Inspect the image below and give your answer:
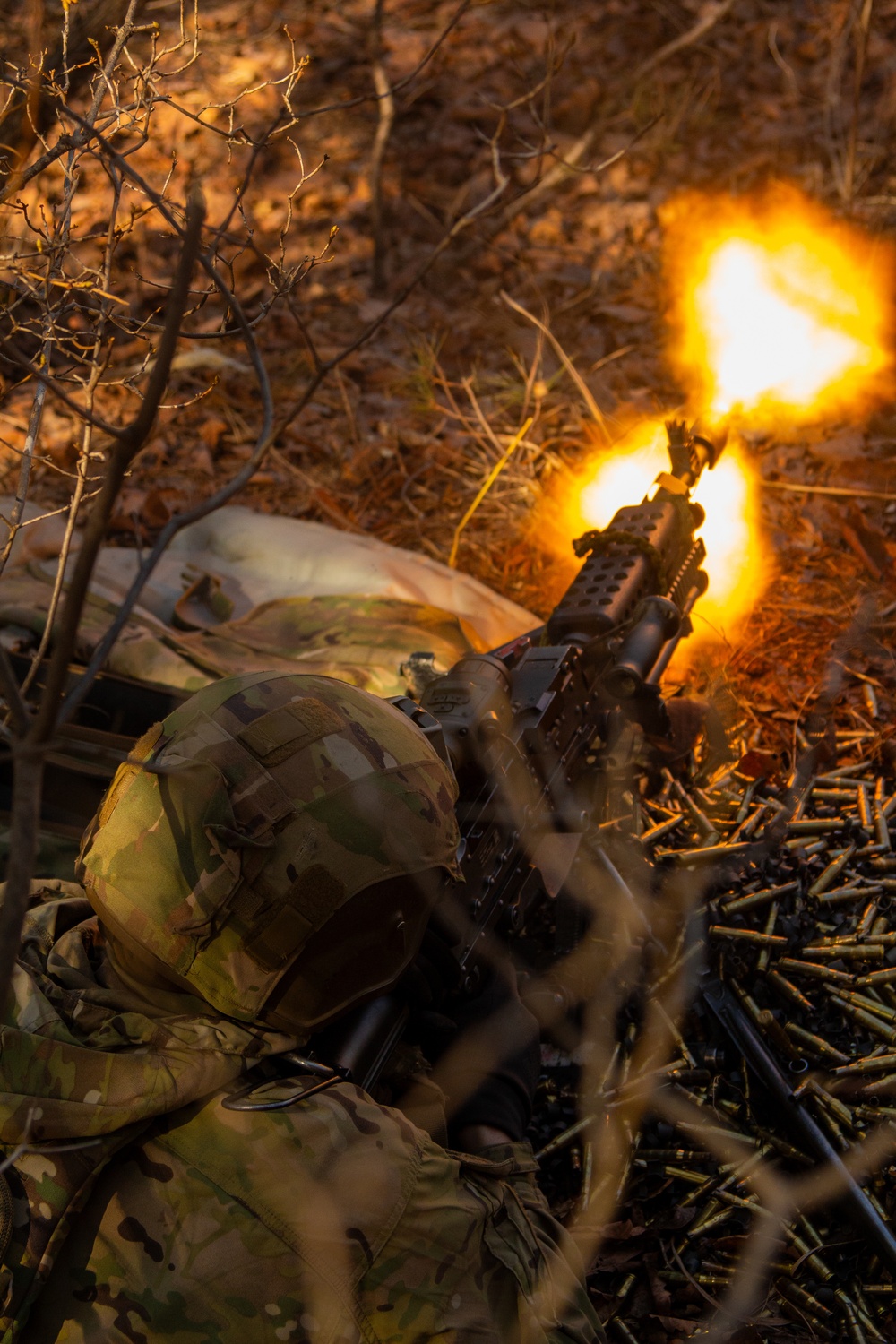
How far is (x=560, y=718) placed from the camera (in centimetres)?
358

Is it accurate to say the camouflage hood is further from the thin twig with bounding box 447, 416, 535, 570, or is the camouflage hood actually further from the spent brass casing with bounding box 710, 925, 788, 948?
the thin twig with bounding box 447, 416, 535, 570

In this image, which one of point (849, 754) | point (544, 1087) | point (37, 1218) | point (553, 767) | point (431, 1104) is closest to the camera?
point (37, 1218)

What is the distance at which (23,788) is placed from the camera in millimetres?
1317

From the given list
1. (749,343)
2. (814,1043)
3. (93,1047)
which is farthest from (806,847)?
(749,343)

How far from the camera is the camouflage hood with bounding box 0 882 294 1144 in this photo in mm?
1931

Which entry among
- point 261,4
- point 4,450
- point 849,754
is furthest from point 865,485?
point 261,4

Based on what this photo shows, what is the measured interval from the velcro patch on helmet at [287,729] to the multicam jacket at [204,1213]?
59 centimetres

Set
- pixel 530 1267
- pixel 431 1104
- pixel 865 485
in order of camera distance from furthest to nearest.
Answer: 1. pixel 865 485
2. pixel 431 1104
3. pixel 530 1267

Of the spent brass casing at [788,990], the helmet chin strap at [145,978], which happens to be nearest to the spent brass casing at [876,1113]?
the spent brass casing at [788,990]

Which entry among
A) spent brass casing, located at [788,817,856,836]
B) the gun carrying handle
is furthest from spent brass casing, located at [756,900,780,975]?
the gun carrying handle

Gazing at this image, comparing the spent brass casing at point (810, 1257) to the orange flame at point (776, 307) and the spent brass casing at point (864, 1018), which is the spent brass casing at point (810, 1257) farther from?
the orange flame at point (776, 307)

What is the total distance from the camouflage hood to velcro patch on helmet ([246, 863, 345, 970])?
6.8 inches

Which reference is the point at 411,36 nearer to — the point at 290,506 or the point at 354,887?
the point at 290,506

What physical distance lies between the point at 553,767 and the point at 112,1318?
2.08m
